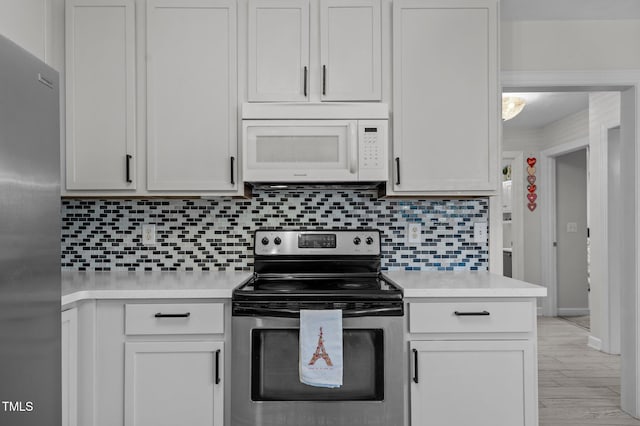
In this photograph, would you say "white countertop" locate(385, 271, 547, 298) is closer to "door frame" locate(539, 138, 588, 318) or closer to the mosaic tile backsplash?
the mosaic tile backsplash

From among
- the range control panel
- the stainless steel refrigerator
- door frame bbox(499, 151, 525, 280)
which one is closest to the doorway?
door frame bbox(499, 151, 525, 280)

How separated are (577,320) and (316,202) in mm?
4618

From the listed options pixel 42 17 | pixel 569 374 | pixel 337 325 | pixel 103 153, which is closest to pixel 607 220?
pixel 569 374

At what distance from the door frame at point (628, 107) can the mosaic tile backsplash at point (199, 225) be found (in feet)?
3.57

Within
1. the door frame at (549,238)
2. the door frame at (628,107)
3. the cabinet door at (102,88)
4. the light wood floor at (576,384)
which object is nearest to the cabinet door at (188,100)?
the cabinet door at (102,88)

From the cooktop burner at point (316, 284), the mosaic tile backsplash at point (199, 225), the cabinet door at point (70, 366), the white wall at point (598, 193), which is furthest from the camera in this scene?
the white wall at point (598, 193)

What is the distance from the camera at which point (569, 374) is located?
361 centimetres

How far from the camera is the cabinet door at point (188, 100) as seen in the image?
2309 millimetres

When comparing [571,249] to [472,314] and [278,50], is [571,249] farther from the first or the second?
[278,50]

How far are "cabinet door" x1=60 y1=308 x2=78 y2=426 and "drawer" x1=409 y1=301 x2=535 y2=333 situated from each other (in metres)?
1.38

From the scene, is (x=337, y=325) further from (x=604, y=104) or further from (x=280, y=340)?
(x=604, y=104)

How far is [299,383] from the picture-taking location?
1951 millimetres

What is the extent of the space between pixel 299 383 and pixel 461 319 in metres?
0.73

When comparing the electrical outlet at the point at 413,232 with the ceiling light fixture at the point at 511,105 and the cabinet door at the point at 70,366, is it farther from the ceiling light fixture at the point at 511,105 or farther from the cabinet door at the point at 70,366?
the ceiling light fixture at the point at 511,105
